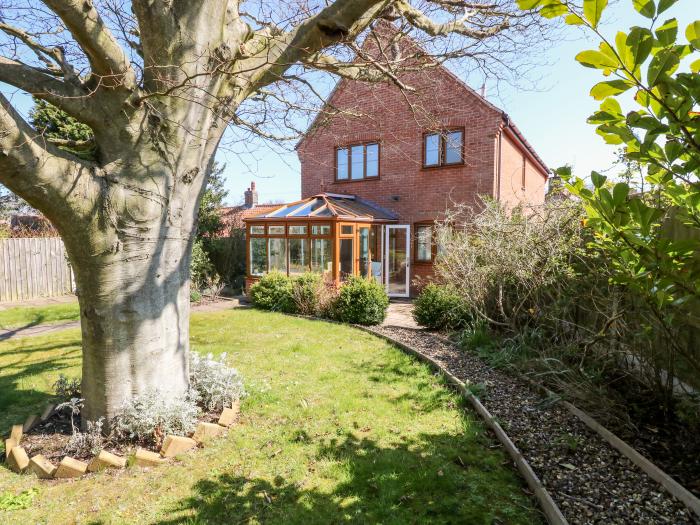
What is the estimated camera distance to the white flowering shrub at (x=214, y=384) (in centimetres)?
449

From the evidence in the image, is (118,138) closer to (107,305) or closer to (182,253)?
(182,253)


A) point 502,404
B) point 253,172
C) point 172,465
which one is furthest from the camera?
point 253,172

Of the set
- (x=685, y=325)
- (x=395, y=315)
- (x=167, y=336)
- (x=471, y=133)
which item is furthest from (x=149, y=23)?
(x=471, y=133)

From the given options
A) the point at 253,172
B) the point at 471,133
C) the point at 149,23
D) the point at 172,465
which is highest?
the point at 471,133

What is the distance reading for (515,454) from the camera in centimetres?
351

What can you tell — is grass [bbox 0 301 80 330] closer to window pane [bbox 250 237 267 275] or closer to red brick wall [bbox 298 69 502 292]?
window pane [bbox 250 237 267 275]

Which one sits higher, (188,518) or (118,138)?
(118,138)

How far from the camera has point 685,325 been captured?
386 cm

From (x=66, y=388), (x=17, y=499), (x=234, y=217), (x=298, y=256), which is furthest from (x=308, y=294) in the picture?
(x=234, y=217)

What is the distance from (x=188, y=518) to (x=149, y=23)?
403cm

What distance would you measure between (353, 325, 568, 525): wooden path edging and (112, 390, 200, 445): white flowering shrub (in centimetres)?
297

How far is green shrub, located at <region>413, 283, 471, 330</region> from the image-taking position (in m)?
8.03

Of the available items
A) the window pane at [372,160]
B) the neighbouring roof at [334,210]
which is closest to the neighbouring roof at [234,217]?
the neighbouring roof at [334,210]

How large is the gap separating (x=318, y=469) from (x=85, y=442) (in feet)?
6.97
